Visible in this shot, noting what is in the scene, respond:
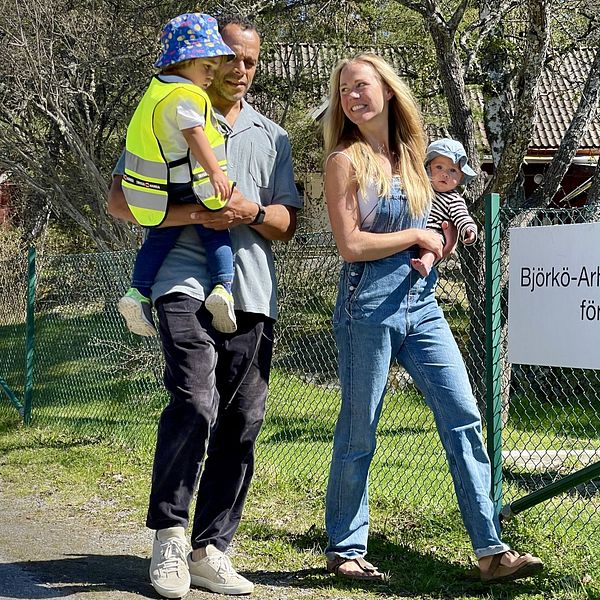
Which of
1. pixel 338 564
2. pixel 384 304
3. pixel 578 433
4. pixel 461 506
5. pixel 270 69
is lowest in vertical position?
pixel 578 433

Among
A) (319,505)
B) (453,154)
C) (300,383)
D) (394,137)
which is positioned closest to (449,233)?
(453,154)

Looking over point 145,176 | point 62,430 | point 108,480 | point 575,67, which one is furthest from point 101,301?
point 575,67

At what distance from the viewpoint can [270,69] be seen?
11.7 meters

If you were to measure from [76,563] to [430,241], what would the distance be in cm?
221

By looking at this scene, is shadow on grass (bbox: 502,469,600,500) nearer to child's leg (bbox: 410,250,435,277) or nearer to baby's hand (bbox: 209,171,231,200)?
child's leg (bbox: 410,250,435,277)

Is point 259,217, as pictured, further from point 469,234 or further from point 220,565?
point 220,565

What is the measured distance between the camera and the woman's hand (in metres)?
4.11

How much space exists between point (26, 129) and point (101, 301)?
3.44 metres

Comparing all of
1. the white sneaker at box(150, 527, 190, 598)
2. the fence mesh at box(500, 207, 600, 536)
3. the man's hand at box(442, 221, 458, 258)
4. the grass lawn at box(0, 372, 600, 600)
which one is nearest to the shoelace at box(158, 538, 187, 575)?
the white sneaker at box(150, 527, 190, 598)

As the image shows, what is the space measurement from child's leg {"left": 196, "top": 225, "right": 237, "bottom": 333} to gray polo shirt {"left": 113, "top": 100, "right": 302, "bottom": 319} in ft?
0.21

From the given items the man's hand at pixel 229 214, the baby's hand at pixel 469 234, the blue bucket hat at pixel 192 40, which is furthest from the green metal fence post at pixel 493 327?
the blue bucket hat at pixel 192 40

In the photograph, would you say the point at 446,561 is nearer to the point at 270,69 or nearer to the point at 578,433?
the point at 578,433

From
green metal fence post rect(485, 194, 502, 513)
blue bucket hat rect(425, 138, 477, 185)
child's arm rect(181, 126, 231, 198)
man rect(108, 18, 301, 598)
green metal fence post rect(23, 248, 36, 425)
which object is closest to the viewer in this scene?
child's arm rect(181, 126, 231, 198)

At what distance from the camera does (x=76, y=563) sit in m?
4.65
